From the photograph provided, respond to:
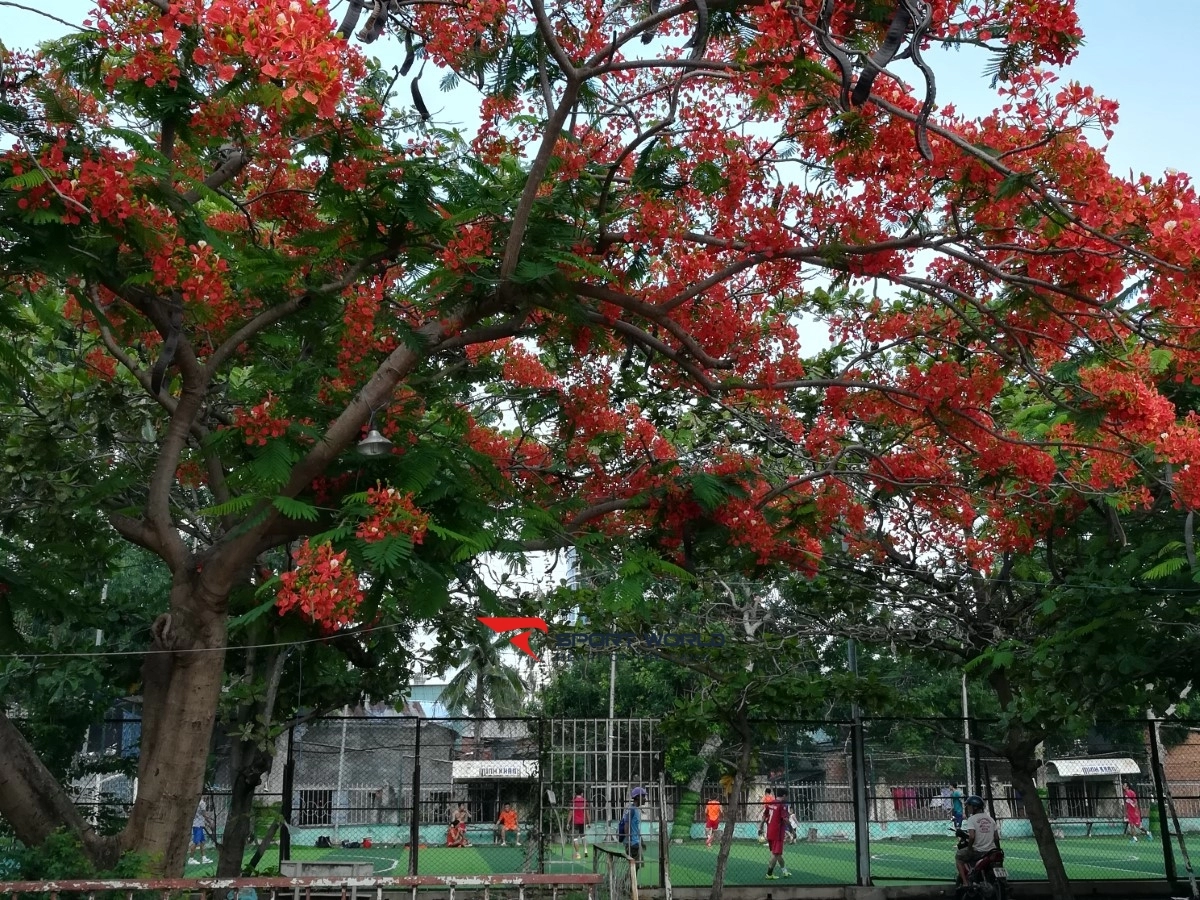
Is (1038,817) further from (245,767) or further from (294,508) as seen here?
(294,508)

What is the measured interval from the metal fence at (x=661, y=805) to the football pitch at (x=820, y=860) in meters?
0.05

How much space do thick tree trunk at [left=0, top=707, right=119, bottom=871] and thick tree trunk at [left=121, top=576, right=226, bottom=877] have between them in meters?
0.20

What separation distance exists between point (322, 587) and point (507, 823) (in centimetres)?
1183

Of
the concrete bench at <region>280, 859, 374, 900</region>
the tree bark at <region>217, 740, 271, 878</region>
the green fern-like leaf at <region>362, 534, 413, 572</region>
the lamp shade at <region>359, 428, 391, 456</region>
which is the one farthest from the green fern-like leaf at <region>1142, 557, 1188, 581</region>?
the tree bark at <region>217, 740, 271, 878</region>

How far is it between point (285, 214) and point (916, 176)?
4.40 m

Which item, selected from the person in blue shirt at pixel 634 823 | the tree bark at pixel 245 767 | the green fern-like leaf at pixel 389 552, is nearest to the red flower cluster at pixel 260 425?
the green fern-like leaf at pixel 389 552

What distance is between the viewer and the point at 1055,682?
886 centimetres

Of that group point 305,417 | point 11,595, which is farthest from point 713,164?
point 11,595

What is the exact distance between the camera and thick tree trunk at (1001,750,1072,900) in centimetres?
1162

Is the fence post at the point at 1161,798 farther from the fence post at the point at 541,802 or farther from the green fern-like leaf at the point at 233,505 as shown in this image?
the green fern-like leaf at the point at 233,505

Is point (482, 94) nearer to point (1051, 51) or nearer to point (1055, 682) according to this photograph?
point (1051, 51)

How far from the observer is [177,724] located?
23.2ft

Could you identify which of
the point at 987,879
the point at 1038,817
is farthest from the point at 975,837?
the point at 1038,817

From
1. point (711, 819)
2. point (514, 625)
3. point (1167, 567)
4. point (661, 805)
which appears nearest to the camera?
point (1167, 567)
